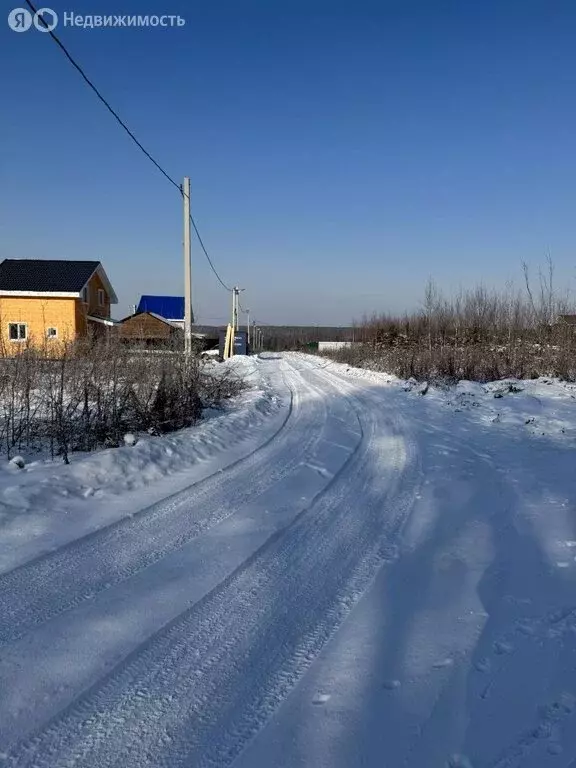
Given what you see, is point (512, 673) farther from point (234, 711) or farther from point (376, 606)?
point (234, 711)

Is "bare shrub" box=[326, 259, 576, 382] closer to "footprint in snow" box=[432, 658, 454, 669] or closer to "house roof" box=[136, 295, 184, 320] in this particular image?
"footprint in snow" box=[432, 658, 454, 669]

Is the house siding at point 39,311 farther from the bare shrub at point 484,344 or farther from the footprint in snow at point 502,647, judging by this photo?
the footprint in snow at point 502,647

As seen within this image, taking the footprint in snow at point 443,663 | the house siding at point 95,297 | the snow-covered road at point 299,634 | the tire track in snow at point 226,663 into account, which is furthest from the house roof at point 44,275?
the footprint in snow at point 443,663

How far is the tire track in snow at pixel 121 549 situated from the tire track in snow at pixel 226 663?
26.9 inches

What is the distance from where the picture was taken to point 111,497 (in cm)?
506

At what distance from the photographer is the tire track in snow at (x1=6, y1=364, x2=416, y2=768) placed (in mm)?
2018

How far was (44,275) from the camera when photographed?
30375 millimetres

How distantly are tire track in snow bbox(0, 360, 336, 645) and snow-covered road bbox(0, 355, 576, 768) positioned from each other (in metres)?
0.02

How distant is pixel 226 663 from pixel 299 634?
444 millimetres

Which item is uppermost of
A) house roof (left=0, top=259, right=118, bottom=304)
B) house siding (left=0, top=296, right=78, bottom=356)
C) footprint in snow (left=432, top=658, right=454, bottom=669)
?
house roof (left=0, top=259, right=118, bottom=304)

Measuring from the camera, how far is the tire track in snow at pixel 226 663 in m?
2.02

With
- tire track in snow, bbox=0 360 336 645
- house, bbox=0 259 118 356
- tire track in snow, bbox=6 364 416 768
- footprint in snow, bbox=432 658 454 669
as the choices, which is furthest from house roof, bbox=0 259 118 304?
footprint in snow, bbox=432 658 454 669

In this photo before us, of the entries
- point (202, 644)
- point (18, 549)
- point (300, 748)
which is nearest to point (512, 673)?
point (300, 748)

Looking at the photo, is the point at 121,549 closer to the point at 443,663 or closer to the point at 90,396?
the point at 443,663
